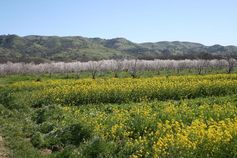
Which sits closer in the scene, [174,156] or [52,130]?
[174,156]

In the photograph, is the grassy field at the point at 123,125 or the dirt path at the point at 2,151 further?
the dirt path at the point at 2,151

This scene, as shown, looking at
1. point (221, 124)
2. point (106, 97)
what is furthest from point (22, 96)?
point (221, 124)

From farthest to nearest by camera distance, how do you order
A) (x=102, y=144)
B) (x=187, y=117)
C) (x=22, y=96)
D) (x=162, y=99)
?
(x=22, y=96), (x=162, y=99), (x=187, y=117), (x=102, y=144)

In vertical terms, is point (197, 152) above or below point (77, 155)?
above

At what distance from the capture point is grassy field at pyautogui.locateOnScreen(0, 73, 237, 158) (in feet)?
34.5

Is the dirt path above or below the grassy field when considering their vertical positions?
below

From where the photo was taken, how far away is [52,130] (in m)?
17.2

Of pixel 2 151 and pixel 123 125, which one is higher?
pixel 123 125

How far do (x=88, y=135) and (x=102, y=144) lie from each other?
2230 millimetres

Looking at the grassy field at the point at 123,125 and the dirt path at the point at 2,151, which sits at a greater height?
the grassy field at the point at 123,125

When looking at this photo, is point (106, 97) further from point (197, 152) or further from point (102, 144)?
point (197, 152)

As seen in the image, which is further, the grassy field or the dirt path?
the dirt path

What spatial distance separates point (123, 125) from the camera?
14.5m

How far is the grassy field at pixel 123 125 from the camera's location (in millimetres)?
10516
